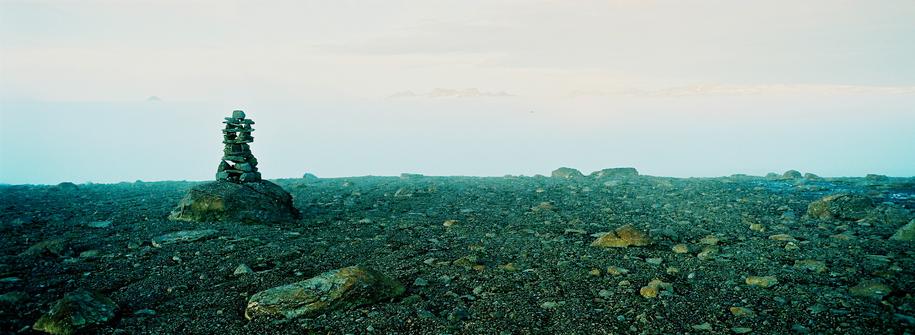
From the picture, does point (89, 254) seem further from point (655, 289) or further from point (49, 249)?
point (655, 289)

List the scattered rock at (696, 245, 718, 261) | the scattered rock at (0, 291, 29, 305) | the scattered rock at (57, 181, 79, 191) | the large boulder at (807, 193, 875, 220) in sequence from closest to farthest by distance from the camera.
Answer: the scattered rock at (0, 291, 29, 305), the scattered rock at (696, 245, 718, 261), the large boulder at (807, 193, 875, 220), the scattered rock at (57, 181, 79, 191)

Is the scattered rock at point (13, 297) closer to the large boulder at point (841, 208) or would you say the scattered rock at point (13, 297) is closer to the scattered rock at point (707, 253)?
the scattered rock at point (707, 253)

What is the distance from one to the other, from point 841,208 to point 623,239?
818 centimetres

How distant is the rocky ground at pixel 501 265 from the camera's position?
7094 mm

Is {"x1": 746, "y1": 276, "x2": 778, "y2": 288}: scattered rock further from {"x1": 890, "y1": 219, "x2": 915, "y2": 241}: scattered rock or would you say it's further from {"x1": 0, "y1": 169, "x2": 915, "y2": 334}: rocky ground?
{"x1": 890, "y1": 219, "x2": 915, "y2": 241}: scattered rock

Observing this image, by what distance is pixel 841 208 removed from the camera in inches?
585

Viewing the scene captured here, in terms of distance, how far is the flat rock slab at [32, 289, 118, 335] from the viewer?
6.76 meters

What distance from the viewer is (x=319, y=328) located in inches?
272

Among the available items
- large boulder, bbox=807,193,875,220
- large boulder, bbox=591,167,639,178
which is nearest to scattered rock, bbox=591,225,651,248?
large boulder, bbox=807,193,875,220

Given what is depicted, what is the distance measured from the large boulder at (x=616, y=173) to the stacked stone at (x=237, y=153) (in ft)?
67.3

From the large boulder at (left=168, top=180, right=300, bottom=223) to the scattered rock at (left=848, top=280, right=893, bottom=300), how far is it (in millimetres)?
13111

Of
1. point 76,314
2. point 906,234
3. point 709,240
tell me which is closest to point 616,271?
point 709,240

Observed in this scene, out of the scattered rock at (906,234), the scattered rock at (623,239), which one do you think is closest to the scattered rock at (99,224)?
the scattered rock at (623,239)

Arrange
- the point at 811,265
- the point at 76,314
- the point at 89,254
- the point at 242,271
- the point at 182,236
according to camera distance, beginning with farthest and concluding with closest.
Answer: the point at 182,236, the point at 89,254, the point at 242,271, the point at 811,265, the point at 76,314
